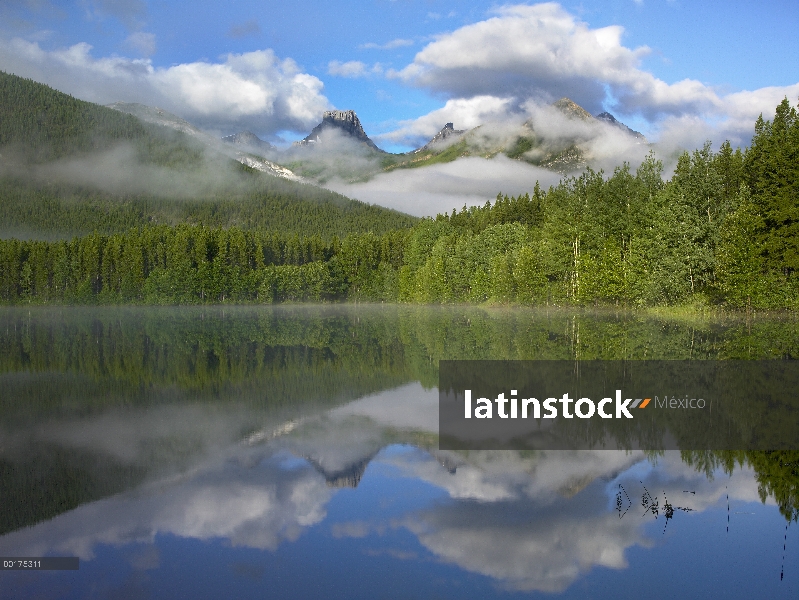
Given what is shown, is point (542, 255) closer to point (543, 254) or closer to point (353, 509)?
point (543, 254)

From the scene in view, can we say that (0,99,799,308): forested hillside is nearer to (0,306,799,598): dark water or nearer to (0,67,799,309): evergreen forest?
(0,67,799,309): evergreen forest

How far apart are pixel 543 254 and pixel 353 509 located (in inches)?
2758

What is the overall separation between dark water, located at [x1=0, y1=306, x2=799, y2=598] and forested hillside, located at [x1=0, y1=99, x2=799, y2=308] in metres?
40.9

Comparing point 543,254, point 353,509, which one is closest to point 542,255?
point 543,254

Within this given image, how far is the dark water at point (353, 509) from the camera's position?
689 cm

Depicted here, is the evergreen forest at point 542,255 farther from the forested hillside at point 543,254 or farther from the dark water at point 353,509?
the dark water at point 353,509

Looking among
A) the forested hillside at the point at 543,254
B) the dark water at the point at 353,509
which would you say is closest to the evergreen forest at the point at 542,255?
the forested hillside at the point at 543,254

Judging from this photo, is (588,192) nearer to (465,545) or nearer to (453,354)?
(453,354)

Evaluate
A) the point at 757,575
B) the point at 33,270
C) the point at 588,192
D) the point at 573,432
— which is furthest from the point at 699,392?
the point at 33,270

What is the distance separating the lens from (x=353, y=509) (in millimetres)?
8805

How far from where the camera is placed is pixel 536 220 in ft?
348

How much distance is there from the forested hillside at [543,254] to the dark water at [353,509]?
40.9 metres

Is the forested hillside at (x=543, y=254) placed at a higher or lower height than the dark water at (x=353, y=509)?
higher

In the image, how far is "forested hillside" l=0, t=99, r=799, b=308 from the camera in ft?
158
